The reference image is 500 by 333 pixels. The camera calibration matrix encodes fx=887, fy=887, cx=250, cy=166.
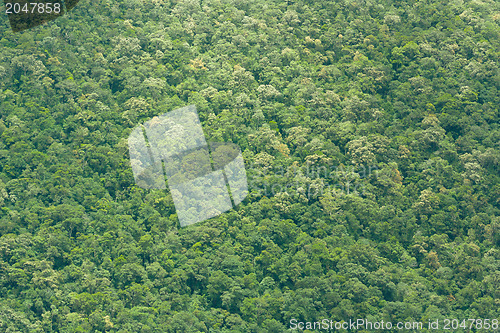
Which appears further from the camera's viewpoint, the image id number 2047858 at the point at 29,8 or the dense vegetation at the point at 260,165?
the image id number 2047858 at the point at 29,8

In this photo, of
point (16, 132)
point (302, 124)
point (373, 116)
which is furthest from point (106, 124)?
point (373, 116)
